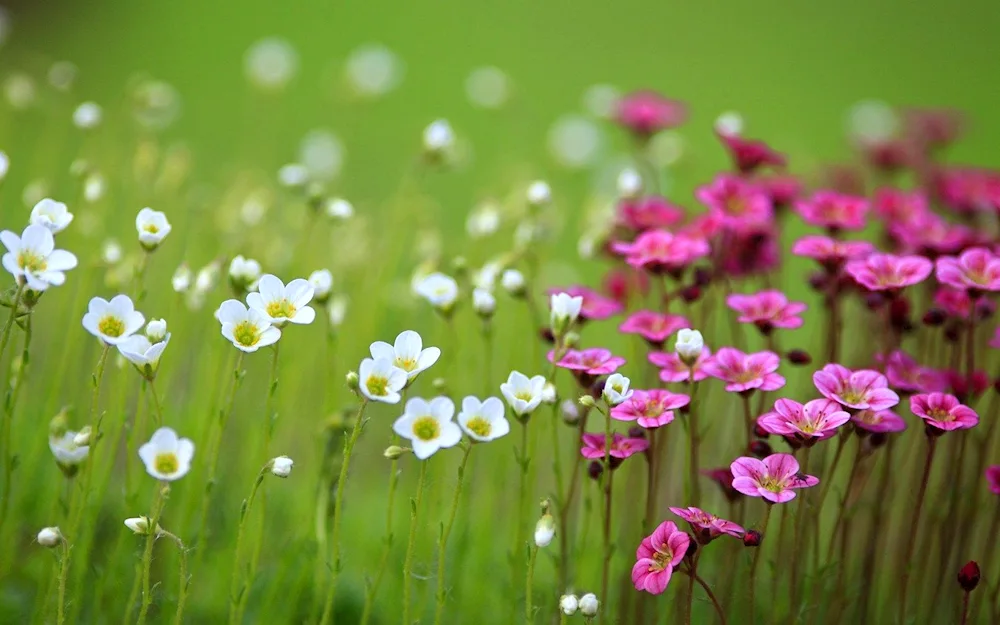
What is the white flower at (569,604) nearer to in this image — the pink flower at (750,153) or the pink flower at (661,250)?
the pink flower at (661,250)

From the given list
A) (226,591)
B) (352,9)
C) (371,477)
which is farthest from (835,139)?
(226,591)

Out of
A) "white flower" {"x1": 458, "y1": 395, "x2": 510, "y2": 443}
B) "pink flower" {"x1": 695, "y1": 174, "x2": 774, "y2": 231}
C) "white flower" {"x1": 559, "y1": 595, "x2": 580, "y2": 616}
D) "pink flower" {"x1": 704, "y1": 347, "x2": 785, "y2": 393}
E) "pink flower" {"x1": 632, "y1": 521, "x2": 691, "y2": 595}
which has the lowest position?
"white flower" {"x1": 559, "y1": 595, "x2": 580, "y2": 616}

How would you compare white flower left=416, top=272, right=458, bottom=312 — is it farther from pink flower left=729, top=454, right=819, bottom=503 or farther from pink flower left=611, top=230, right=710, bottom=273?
pink flower left=729, top=454, right=819, bottom=503

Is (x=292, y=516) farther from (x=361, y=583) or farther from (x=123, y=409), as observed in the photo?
(x=123, y=409)

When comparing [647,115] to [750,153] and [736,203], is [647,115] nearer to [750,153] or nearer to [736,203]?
[750,153]

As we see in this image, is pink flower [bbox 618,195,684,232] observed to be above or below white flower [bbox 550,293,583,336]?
above

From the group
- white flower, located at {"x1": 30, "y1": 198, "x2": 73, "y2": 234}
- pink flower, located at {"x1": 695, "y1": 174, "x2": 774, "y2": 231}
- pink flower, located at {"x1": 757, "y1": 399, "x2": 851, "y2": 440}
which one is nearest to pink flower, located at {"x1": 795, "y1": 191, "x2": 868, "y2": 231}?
pink flower, located at {"x1": 695, "y1": 174, "x2": 774, "y2": 231}

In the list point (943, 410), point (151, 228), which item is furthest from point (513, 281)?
point (943, 410)

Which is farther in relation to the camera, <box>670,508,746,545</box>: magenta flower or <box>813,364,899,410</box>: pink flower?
<box>813,364,899,410</box>: pink flower
